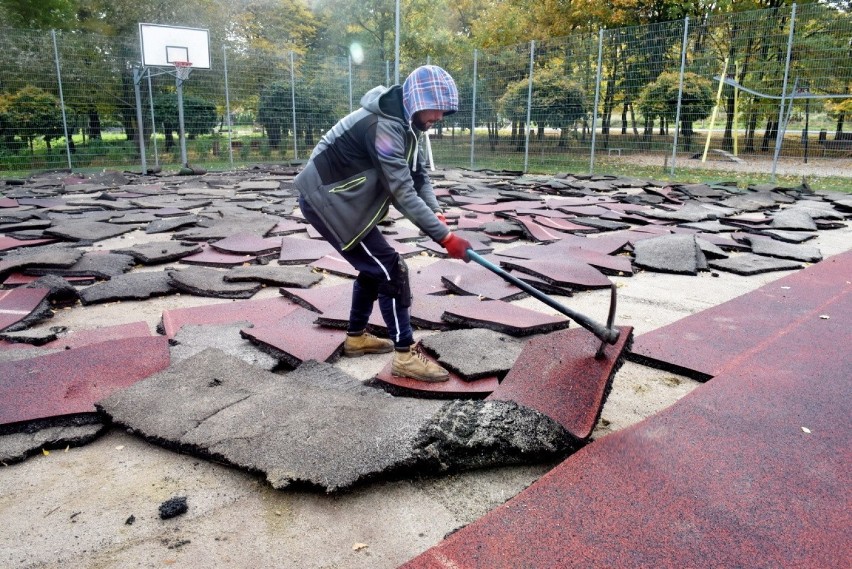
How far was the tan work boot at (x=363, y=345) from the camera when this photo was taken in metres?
3.40

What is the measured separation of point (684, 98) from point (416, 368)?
40.7ft

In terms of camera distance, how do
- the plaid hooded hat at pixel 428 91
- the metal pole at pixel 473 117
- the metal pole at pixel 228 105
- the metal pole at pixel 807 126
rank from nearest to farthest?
the plaid hooded hat at pixel 428 91
the metal pole at pixel 807 126
the metal pole at pixel 473 117
the metal pole at pixel 228 105

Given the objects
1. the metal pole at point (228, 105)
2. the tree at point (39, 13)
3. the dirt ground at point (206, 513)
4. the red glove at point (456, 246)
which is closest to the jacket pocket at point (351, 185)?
the red glove at point (456, 246)

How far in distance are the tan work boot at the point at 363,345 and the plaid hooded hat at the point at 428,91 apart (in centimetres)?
131

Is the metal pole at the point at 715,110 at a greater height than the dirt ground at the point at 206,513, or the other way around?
the metal pole at the point at 715,110

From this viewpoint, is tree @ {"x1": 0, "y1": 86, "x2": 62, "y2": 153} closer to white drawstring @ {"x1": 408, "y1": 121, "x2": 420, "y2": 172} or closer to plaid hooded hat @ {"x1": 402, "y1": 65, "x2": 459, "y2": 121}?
white drawstring @ {"x1": 408, "y1": 121, "x2": 420, "y2": 172}

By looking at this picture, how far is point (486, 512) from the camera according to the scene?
6.73 feet

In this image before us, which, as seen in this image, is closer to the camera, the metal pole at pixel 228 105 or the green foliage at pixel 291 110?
the metal pole at pixel 228 105

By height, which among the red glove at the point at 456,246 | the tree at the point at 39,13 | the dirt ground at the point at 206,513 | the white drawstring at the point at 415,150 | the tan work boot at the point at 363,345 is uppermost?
the tree at the point at 39,13

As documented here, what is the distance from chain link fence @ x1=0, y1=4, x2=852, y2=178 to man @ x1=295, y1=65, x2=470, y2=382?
10435 millimetres

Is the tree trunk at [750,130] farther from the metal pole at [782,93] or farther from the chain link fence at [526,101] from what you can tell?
the metal pole at [782,93]

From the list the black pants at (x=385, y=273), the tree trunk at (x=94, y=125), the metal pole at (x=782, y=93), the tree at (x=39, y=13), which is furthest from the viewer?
the tree at (x=39, y=13)

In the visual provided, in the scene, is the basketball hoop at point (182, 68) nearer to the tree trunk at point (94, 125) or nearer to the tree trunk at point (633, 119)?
the tree trunk at point (94, 125)

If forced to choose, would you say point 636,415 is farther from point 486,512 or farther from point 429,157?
point 429,157
